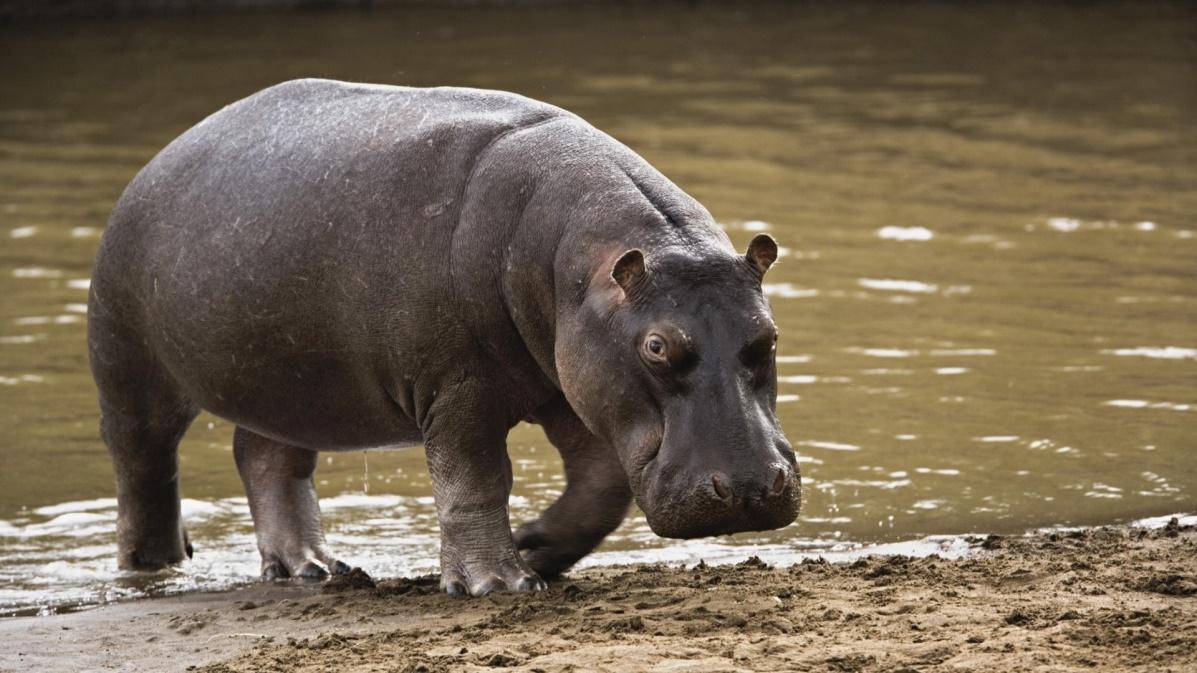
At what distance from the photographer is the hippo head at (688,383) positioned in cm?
476

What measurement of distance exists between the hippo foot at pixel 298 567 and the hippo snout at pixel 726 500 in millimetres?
1937

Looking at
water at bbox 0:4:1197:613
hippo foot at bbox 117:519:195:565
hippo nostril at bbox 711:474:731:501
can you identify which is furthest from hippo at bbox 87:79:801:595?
water at bbox 0:4:1197:613

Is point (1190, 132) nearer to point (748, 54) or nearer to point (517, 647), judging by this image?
point (748, 54)

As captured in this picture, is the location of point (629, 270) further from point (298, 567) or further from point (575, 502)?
point (298, 567)

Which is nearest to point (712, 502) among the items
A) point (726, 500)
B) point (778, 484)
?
point (726, 500)

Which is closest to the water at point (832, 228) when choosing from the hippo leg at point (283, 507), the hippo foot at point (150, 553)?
the hippo foot at point (150, 553)

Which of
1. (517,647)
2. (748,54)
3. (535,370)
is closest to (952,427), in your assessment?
(535,370)

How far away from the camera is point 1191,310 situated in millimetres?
9891

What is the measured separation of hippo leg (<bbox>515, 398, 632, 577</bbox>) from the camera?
5824mm

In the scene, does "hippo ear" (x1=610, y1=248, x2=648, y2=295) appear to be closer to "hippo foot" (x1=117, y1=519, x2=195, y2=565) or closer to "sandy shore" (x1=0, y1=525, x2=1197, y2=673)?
"sandy shore" (x1=0, y1=525, x2=1197, y2=673)

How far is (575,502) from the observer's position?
19.3 ft

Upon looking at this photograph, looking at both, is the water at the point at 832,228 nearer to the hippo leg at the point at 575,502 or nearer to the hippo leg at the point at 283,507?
the hippo leg at the point at 283,507

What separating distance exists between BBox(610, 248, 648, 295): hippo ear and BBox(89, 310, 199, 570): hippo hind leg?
2201mm

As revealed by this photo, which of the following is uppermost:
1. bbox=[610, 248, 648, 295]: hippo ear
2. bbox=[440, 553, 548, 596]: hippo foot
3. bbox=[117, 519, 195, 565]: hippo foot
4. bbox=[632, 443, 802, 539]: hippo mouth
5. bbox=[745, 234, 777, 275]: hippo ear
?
bbox=[745, 234, 777, 275]: hippo ear
